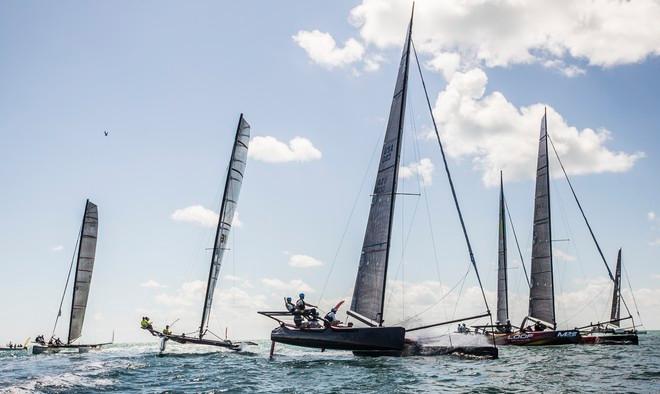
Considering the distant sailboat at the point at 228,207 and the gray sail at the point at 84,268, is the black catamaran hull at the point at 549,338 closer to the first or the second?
the distant sailboat at the point at 228,207

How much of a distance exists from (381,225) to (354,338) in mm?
6002

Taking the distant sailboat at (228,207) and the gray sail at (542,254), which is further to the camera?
the gray sail at (542,254)

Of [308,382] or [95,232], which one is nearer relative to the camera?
[308,382]

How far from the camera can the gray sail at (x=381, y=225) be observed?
26938 millimetres

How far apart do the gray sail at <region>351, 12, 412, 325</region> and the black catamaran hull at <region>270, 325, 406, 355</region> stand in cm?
190

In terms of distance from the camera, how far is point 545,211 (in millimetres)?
45688

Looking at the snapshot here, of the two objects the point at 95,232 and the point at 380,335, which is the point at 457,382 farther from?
the point at 95,232

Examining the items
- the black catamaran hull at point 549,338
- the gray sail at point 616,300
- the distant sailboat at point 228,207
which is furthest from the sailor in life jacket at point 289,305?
the gray sail at point 616,300

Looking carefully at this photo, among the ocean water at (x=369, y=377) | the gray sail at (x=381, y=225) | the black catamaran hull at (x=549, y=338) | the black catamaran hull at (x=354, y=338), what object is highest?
the gray sail at (x=381, y=225)

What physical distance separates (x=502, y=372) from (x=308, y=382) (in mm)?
7567

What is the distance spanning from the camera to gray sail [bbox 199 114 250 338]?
37906mm

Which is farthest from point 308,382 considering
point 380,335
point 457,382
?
point 380,335

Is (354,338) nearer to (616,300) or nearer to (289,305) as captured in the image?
(289,305)

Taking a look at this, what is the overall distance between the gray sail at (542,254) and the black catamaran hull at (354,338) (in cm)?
2404
